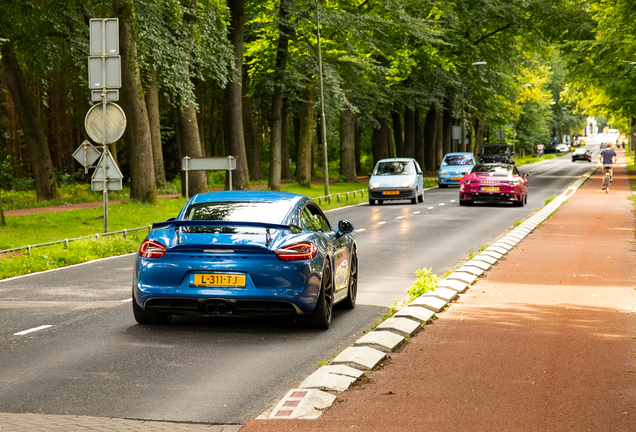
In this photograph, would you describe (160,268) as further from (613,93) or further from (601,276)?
(613,93)

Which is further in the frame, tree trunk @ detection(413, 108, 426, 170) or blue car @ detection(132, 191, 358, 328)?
tree trunk @ detection(413, 108, 426, 170)

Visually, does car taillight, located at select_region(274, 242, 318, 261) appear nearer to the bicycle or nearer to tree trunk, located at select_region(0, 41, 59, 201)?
tree trunk, located at select_region(0, 41, 59, 201)

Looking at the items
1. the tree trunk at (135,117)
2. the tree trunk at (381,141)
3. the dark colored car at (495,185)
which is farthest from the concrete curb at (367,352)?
the tree trunk at (381,141)

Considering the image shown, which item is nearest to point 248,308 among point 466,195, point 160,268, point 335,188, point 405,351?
point 160,268

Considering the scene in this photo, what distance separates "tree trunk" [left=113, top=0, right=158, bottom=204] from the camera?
2481cm

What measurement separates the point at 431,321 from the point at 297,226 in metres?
1.76

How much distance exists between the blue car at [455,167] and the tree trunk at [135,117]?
2239 cm

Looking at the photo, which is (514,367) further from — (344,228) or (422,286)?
(422,286)

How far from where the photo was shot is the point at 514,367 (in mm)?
6898

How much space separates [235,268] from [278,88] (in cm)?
3056

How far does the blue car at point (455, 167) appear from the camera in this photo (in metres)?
45.1

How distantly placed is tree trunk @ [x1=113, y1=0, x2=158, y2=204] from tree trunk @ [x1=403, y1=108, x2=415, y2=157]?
28410 mm

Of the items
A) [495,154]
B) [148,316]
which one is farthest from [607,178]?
[148,316]

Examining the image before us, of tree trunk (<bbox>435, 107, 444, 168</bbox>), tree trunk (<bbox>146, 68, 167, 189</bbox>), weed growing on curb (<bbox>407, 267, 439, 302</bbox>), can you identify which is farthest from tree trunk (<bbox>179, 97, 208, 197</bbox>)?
tree trunk (<bbox>435, 107, 444, 168</bbox>)
